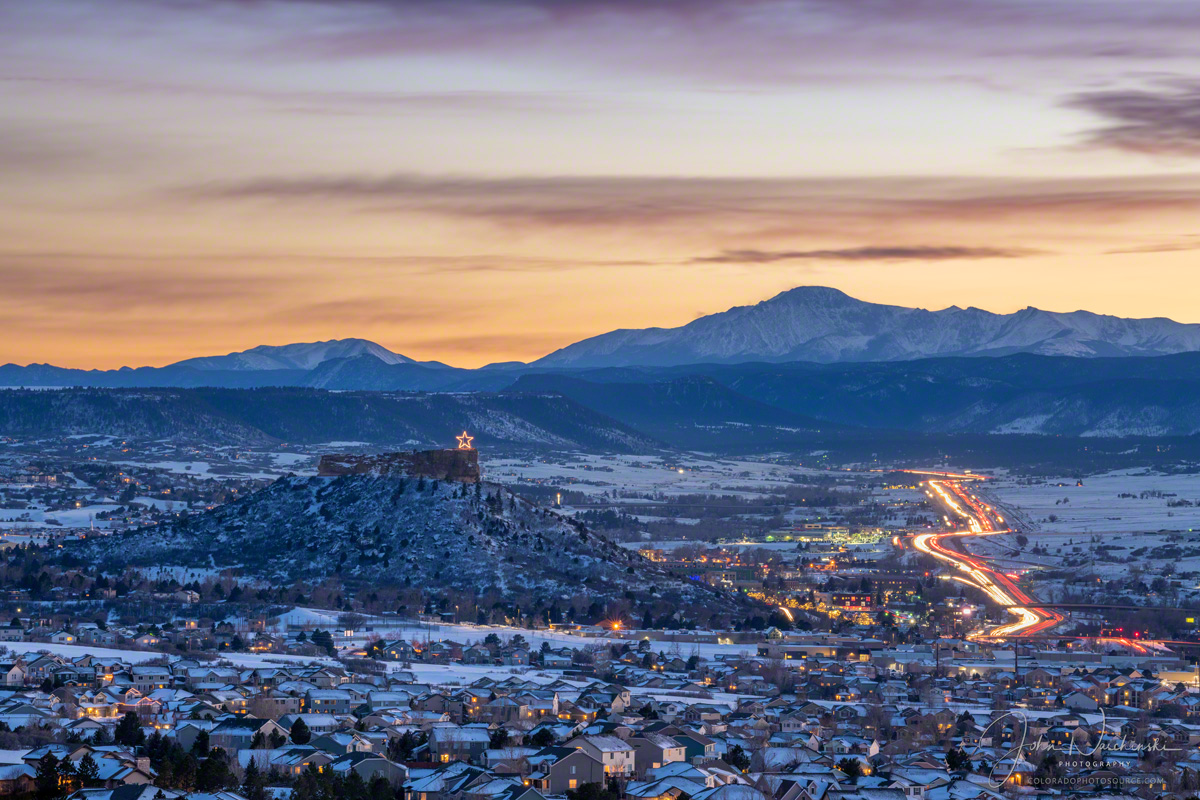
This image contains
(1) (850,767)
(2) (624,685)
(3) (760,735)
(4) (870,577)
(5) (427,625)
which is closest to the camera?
(1) (850,767)

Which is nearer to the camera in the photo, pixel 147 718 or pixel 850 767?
pixel 850 767

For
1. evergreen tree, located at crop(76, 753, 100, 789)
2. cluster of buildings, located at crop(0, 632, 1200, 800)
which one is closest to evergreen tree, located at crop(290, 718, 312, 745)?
cluster of buildings, located at crop(0, 632, 1200, 800)

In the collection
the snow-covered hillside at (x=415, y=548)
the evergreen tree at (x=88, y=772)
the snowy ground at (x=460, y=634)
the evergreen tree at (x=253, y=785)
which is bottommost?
the snowy ground at (x=460, y=634)

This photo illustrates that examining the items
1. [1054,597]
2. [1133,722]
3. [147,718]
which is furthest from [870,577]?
[147,718]

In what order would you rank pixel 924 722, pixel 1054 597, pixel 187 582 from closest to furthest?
pixel 924 722 < pixel 187 582 < pixel 1054 597

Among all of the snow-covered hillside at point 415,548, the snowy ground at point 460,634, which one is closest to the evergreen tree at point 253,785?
the snowy ground at point 460,634

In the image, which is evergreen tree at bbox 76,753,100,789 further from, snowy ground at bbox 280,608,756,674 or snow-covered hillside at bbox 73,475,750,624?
snow-covered hillside at bbox 73,475,750,624

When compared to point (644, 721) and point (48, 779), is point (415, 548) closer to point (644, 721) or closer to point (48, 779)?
point (644, 721)

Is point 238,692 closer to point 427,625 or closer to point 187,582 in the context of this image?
point 427,625

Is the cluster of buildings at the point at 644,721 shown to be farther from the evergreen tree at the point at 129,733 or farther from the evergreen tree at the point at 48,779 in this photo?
the evergreen tree at the point at 48,779

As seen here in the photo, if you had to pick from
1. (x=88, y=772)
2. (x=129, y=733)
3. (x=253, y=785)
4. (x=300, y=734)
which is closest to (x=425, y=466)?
(x=300, y=734)
